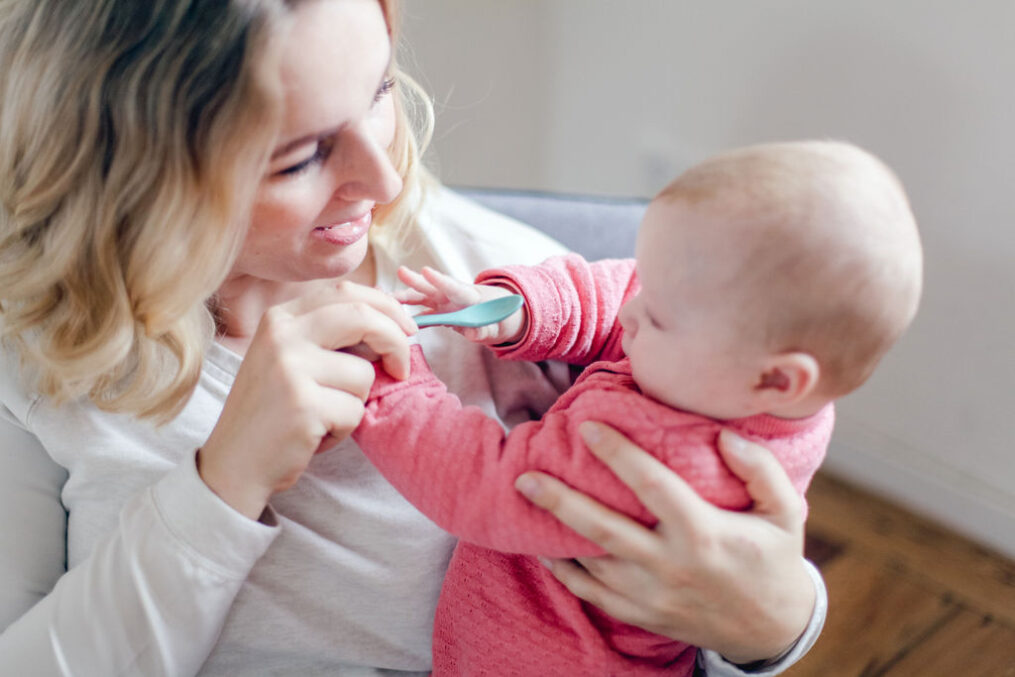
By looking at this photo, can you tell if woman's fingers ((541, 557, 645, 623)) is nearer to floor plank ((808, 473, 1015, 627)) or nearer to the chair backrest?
the chair backrest

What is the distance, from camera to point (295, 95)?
0.71 m

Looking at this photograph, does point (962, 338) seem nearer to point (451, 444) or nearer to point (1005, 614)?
point (1005, 614)

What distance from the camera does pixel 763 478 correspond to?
698 millimetres

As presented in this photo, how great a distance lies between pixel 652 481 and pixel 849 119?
50.9 inches

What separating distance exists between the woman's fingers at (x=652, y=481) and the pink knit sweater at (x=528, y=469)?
0.02m

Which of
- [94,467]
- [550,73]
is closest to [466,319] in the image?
[94,467]

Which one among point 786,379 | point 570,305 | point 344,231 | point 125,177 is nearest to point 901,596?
point 570,305

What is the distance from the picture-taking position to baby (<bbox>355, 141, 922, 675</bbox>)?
63 centimetres

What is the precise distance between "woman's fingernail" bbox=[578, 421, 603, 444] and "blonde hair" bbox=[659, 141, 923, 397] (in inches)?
5.3

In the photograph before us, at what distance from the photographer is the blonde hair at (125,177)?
69 cm

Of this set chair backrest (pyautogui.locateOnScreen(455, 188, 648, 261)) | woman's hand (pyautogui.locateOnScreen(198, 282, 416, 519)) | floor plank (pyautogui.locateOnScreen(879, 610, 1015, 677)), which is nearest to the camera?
woman's hand (pyautogui.locateOnScreen(198, 282, 416, 519))

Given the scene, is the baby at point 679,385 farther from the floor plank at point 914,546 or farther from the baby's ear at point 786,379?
the floor plank at point 914,546

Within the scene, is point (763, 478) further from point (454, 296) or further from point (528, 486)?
point (454, 296)

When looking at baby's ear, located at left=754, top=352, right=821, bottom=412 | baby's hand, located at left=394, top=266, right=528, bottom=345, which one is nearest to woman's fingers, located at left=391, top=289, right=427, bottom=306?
baby's hand, located at left=394, top=266, right=528, bottom=345
